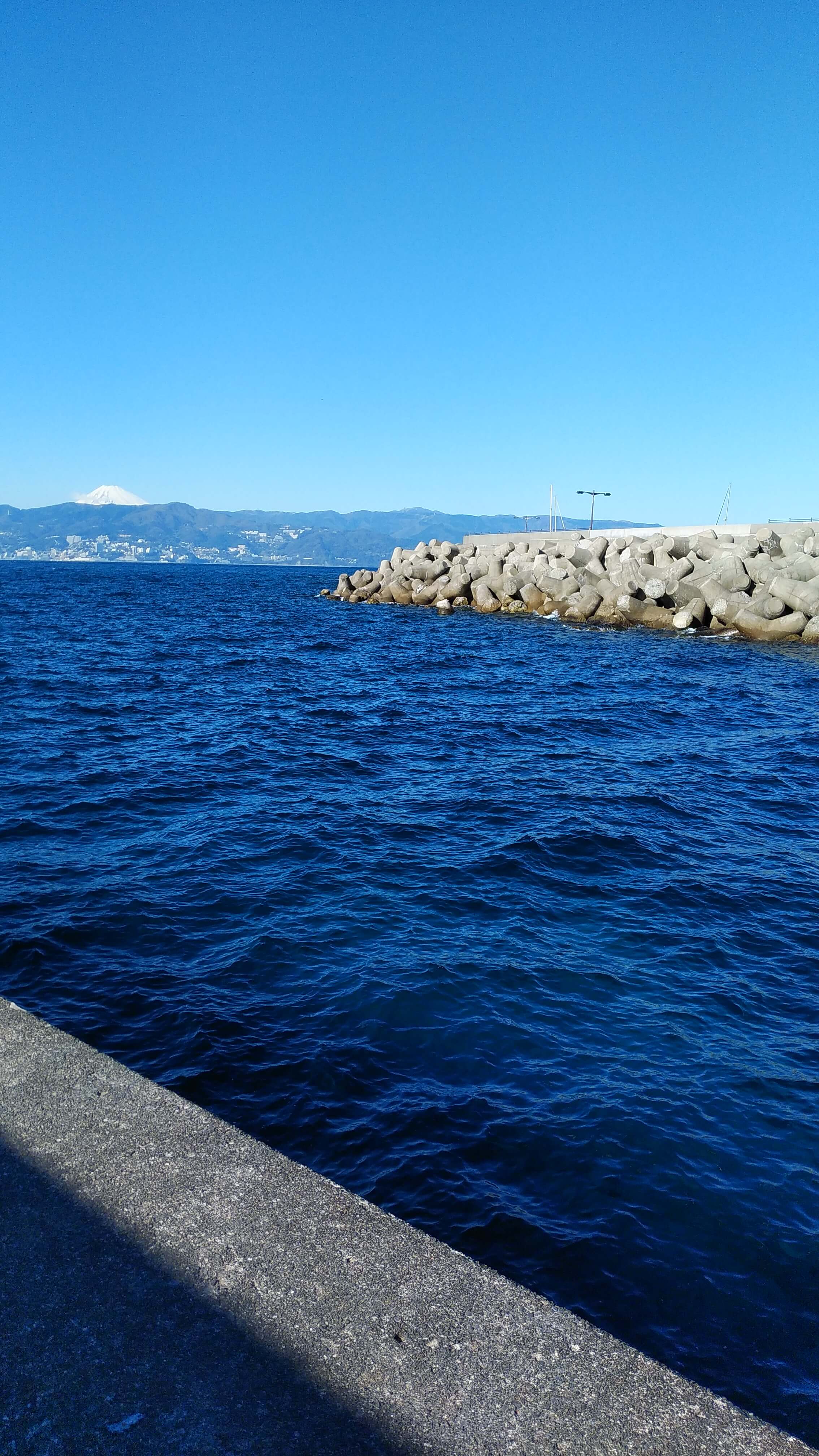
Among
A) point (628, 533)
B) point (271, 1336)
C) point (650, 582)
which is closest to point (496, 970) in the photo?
point (271, 1336)

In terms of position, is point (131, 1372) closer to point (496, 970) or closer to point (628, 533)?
point (496, 970)

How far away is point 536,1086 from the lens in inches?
237

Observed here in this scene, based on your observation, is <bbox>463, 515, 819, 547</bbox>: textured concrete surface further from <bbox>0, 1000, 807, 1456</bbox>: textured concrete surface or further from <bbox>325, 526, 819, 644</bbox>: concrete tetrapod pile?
<bbox>0, 1000, 807, 1456</bbox>: textured concrete surface

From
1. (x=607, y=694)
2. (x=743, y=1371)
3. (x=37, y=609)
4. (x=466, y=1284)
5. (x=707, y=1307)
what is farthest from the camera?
(x=37, y=609)

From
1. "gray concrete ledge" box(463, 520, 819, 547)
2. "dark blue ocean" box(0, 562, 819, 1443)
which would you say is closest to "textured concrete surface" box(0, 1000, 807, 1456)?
"dark blue ocean" box(0, 562, 819, 1443)

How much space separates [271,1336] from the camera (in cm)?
292

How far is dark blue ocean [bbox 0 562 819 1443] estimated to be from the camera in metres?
4.82

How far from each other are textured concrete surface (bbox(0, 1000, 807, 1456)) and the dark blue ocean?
4.85 feet

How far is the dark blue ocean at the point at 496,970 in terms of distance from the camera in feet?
15.8

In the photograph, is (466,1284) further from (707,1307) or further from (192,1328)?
(707,1307)

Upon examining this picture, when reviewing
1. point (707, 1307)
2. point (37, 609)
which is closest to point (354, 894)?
point (707, 1307)

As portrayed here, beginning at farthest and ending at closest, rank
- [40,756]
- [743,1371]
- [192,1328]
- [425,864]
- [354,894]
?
[40,756] < [425,864] < [354,894] < [743,1371] < [192,1328]

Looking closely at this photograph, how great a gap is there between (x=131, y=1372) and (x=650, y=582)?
33.4 metres

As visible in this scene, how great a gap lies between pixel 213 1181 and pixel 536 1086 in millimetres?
2962
